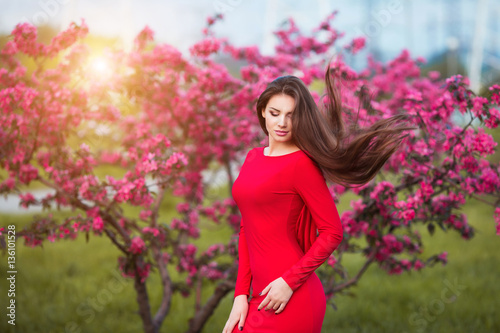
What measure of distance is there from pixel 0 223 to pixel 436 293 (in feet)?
22.8

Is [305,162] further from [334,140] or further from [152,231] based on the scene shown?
Result: [152,231]

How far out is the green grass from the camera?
4.39 m

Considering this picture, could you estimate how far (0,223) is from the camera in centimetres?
788

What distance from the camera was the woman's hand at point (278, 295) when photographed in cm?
160

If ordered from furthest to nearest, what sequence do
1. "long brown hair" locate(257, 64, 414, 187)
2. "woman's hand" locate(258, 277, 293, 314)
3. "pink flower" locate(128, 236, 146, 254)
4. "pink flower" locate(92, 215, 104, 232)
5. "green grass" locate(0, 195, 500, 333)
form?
"green grass" locate(0, 195, 500, 333)
"pink flower" locate(128, 236, 146, 254)
"pink flower" locate(92, 215, 104, 232)
"long brown hair" locate(257, 64, 414, 187)
"woman's hand" locate(258, 277, 293, 314)

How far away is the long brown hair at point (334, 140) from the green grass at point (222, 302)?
9.34 ft

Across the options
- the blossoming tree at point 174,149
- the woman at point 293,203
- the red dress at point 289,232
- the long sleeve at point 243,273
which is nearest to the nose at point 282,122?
the woman at point 293,203

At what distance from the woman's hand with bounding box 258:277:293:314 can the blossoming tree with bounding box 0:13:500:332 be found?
926 millimetres

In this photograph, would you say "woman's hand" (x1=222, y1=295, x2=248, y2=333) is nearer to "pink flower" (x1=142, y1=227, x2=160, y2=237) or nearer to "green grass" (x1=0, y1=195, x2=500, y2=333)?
"pink flower" (x1=142, y1=227, x2=160, y2=237)

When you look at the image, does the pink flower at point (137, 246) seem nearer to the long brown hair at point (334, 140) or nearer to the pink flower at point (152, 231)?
the pink flower at point (152, 231)

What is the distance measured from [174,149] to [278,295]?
5.37 feet

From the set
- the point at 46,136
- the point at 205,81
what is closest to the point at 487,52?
the point at 205,81

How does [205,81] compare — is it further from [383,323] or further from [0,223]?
[0,223]

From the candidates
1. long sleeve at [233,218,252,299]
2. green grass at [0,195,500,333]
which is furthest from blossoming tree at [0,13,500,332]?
green grass at [0,195,500,333]
